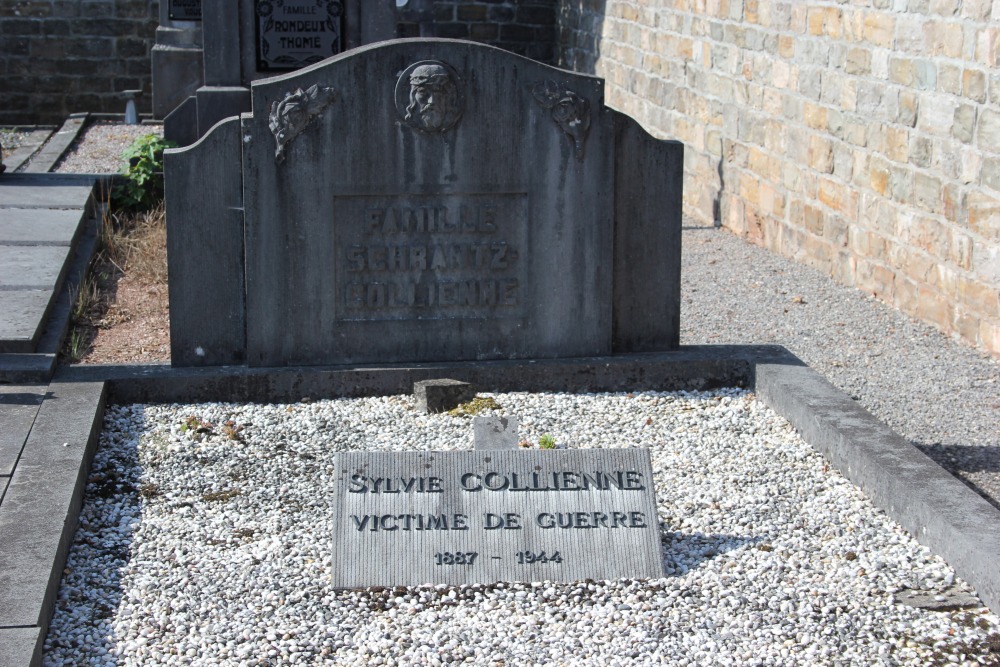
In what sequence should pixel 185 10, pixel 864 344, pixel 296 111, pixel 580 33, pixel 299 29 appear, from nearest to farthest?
pixel 296 111, pixel 864 344, pixel 299 29, pixel 185 10, pixel 580 33

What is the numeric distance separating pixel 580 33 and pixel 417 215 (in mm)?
9473

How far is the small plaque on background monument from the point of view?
359 inches

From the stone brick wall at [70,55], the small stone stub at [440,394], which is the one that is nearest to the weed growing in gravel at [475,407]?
the small stone stub at [440,394]

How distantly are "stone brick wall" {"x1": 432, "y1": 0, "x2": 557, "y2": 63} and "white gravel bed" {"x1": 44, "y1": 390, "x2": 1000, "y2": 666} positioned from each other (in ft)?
38.0

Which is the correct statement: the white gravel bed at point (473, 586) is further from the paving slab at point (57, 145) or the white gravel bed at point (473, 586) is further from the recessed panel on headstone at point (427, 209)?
the paving slab at point (57, 145)

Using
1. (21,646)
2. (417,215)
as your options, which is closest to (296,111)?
(417,215)

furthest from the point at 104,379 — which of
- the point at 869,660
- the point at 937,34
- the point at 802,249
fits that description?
the point at 802,249

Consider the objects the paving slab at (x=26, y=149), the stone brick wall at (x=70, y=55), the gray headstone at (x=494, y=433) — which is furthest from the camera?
the stone brick wall at (x=70, y=55)

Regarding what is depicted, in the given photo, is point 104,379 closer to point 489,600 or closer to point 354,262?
point 354,262

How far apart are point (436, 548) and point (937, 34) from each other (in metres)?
4.29

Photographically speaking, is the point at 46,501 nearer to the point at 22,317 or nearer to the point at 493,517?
the point at 493,517

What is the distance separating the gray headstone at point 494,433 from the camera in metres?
3.58

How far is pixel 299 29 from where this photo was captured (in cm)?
915

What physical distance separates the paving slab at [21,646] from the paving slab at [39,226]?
15.3ft
